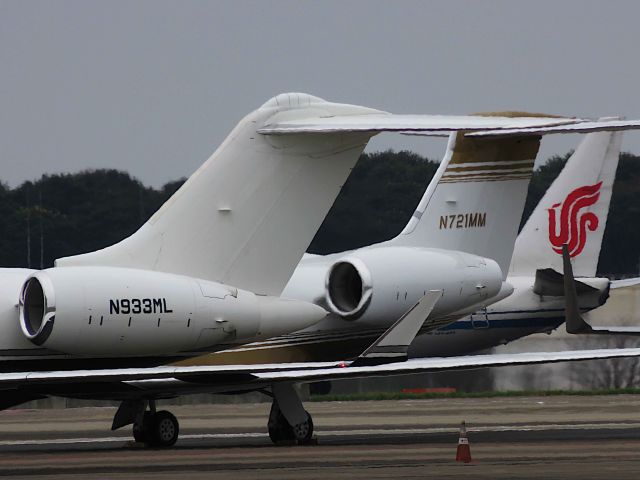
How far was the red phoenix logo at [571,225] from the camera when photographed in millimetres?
31250

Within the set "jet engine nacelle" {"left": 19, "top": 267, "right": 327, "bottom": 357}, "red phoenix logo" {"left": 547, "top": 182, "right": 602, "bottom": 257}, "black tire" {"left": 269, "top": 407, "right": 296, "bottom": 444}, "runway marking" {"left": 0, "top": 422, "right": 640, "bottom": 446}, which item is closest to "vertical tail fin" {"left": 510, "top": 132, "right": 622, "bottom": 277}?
"red phoenix logo" {"left": 547, "top": 182, "right": 602, "bottom": 257}

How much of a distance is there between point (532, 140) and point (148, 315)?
787 centimetres

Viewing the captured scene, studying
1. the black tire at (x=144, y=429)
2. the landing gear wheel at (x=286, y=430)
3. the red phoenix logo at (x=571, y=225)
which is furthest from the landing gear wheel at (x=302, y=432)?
the red phoenix logo at (x=571, y=225)

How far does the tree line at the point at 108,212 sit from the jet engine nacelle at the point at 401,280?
1436cm

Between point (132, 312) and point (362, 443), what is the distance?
4.31 meters

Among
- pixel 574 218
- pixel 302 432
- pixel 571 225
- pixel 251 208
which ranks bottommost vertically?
pixel 302 432

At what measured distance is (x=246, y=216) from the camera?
22.0 m

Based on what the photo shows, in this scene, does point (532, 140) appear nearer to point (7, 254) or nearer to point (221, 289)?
point (221, 289)

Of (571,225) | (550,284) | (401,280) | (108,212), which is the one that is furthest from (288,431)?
(108,212)

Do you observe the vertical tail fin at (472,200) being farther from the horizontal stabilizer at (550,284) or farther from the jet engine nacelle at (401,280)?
the horizontal stabilizer at (550,284)

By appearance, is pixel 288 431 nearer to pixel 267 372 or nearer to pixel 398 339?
pixel 267 372

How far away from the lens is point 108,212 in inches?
1634

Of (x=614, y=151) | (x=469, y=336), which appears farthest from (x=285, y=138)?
(x=614, y=151)

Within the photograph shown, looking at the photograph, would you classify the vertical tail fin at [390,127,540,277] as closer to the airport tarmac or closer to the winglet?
the airport tarmac
